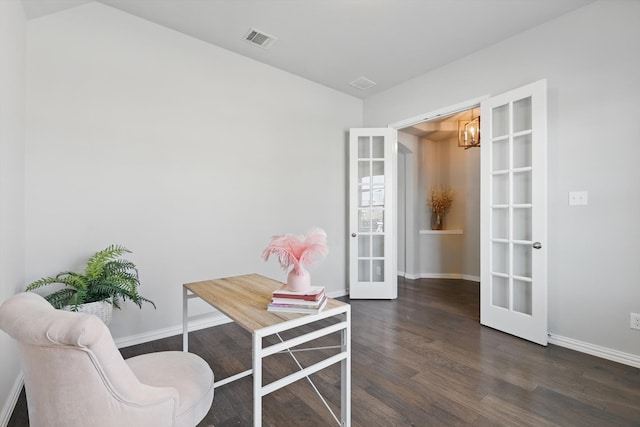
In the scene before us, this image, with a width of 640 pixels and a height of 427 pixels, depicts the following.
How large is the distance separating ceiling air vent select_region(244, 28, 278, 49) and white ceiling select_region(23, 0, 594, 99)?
0.16 ft

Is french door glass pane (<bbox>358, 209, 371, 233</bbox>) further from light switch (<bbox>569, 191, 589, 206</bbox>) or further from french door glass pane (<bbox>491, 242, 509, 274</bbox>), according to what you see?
light switch (<bbox>569, 191, 589, 206</bbox>)

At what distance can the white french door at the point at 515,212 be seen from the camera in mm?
2654

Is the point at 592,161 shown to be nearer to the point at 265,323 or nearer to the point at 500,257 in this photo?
the point at 500,257

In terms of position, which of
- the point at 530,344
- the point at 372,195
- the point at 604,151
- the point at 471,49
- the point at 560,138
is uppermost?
the point at 471,49

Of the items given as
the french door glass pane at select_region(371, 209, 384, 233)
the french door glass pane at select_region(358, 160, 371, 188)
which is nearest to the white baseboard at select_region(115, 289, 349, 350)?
the french door glass pane at select_region(371, 209, 384, 233)

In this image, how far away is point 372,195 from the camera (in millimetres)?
4137

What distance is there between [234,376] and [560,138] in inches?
130

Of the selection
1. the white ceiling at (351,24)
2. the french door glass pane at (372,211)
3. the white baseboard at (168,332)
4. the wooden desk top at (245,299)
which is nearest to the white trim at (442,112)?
the french door glass pane at (372,211)

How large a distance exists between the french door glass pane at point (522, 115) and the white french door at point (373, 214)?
1.48 meters

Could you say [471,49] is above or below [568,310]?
above

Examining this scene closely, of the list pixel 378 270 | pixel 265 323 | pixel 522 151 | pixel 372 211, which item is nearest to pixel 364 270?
pixel 378 270

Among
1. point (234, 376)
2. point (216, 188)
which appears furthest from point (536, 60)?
point (234, 376)

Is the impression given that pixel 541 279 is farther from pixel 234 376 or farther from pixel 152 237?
pixel 152 237

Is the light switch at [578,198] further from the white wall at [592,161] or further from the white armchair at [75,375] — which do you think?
the white armchair at [75,375]
